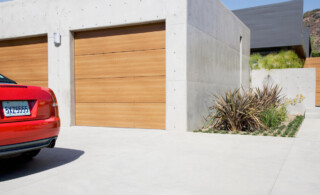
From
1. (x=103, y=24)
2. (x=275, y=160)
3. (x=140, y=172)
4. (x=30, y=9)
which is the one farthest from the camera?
(x=30, y=9)

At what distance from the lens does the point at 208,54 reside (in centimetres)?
855

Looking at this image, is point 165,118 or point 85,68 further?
point 85,68

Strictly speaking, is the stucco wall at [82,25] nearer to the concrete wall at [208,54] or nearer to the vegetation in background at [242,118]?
the concrete wall at [208,54]

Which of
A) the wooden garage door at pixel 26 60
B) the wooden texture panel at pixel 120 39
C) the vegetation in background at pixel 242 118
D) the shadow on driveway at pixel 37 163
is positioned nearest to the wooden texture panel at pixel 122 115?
the vegetation in background at pixel 242 118

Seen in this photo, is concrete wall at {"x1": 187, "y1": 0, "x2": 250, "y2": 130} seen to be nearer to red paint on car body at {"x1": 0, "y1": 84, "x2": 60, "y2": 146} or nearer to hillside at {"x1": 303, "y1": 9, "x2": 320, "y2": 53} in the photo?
red paint on car body at {"x1": 0, "y1": 84, "x2": 60, "y2": 146}

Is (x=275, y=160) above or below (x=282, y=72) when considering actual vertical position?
below

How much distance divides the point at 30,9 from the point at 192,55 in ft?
16.9

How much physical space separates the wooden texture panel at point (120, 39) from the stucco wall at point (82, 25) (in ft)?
0.67

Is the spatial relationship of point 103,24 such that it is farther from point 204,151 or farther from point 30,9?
point 204,151

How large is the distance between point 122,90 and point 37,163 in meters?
3.97

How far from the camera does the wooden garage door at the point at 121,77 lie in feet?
24.5

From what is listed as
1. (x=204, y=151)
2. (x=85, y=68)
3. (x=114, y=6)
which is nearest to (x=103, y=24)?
(x=114, y=6)

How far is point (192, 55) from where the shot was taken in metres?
7.38

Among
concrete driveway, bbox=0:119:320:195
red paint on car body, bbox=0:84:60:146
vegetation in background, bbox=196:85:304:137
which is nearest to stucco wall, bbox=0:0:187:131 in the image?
vegetation in background, bbox=196:85:304:137
